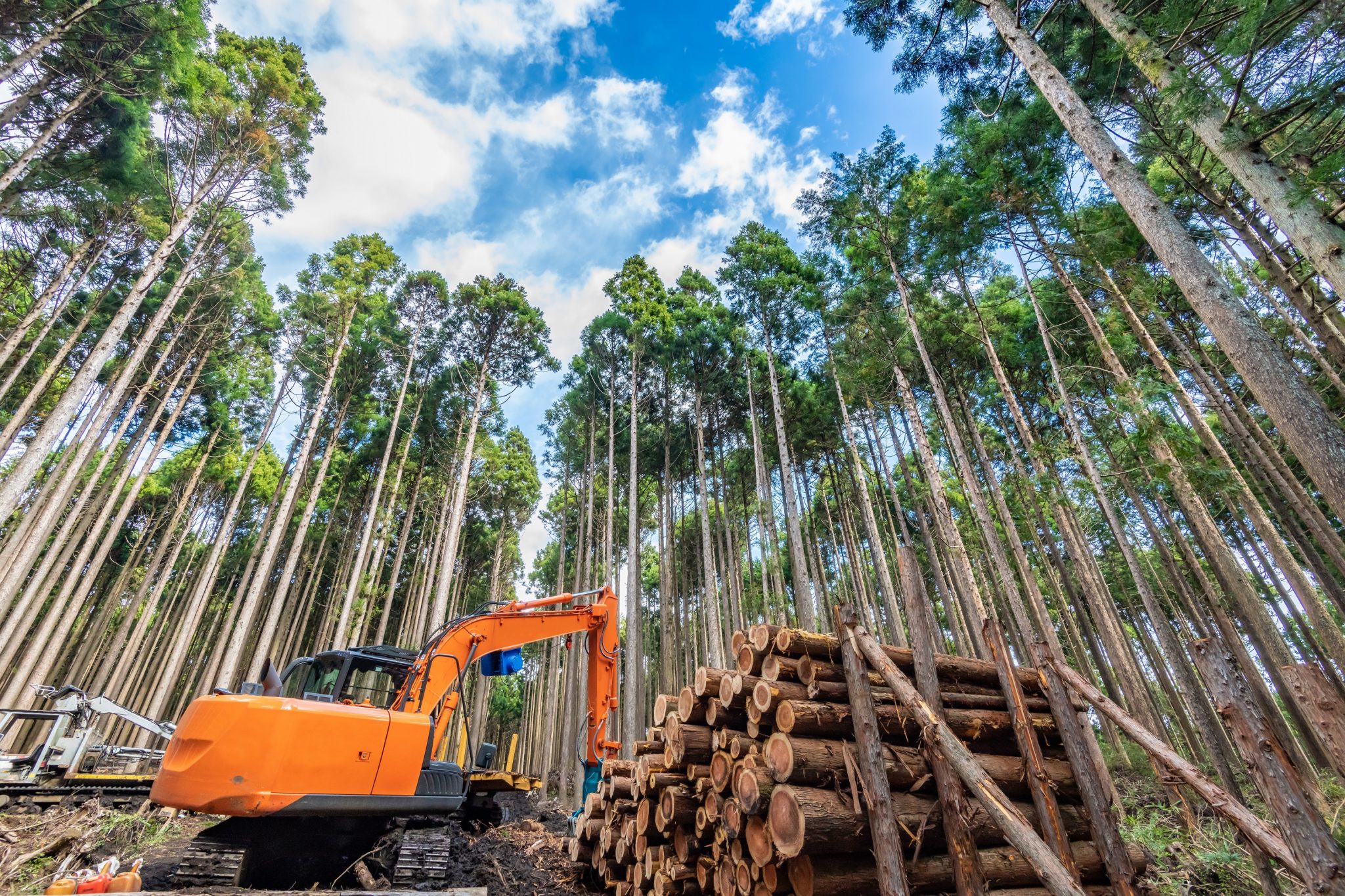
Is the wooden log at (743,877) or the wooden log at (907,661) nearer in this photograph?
the wooden log at (743,877)

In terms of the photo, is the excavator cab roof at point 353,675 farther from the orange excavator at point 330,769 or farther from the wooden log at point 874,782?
the wooden log at point 874,782

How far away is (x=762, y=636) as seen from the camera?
4066 mm

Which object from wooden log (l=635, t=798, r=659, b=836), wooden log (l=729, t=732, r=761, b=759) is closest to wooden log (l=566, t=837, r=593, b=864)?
wooden log (l=635, t=798, r=659, b=836)

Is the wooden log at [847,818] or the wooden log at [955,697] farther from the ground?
the wooden log at [955,697]

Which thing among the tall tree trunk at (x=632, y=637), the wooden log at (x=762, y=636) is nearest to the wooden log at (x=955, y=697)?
the wooden log at (x=762, y=636)

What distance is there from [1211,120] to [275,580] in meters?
29.1

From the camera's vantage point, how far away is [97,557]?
45.1ft

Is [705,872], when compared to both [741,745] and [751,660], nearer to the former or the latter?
[741,745]

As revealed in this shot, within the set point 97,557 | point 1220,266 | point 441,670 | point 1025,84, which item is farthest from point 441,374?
point 1220,266

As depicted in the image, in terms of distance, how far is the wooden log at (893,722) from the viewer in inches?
142

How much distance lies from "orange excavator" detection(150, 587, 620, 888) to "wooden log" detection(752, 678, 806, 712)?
128 inches

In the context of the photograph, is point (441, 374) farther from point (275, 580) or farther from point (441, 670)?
point (441, 670)

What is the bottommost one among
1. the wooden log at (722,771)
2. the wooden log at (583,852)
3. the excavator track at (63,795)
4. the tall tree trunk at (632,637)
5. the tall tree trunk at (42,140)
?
the wooden log at (583,852)

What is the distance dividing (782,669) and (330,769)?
150 inches
